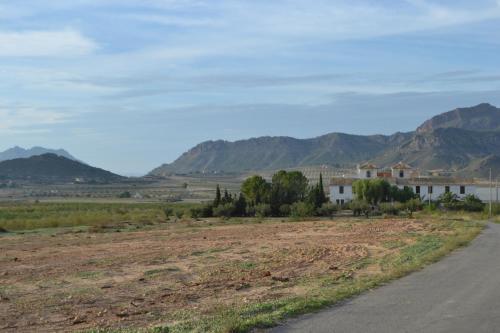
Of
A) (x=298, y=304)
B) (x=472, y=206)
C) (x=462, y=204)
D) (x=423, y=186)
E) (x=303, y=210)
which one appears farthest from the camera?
(x=423, y=186)

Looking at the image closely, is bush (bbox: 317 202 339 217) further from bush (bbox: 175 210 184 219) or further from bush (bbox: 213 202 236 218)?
bush (bbox: 175 210 184 219)

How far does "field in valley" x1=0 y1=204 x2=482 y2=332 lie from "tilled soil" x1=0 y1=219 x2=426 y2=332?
33 millimetres

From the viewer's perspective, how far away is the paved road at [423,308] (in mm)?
11477

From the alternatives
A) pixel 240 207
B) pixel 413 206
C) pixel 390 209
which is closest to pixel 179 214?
pixel 240 207

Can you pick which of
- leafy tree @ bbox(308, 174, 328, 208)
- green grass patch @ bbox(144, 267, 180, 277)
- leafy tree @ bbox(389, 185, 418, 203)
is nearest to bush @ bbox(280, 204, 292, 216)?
leafy tree @ bbox(308, 174, 328, 208)

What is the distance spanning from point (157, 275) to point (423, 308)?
11.0m

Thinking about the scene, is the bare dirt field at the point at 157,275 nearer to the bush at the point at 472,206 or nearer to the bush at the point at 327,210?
the bush at the point at 327,210

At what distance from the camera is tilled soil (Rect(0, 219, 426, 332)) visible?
48.4 ft

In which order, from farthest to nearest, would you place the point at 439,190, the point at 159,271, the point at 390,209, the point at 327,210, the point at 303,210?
the point at 439,190 < the point at 390,209 < the point at 327,210 < the point at 303,210 < the point at 159,271

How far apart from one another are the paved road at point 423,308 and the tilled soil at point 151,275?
2.53 m

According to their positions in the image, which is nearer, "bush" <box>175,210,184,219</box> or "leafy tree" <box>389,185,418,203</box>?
"bush" <box>175,210,184,219</box>

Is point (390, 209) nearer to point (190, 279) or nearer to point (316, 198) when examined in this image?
point (316, 198)

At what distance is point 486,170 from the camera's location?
6658 inches

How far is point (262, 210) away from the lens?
245ft
